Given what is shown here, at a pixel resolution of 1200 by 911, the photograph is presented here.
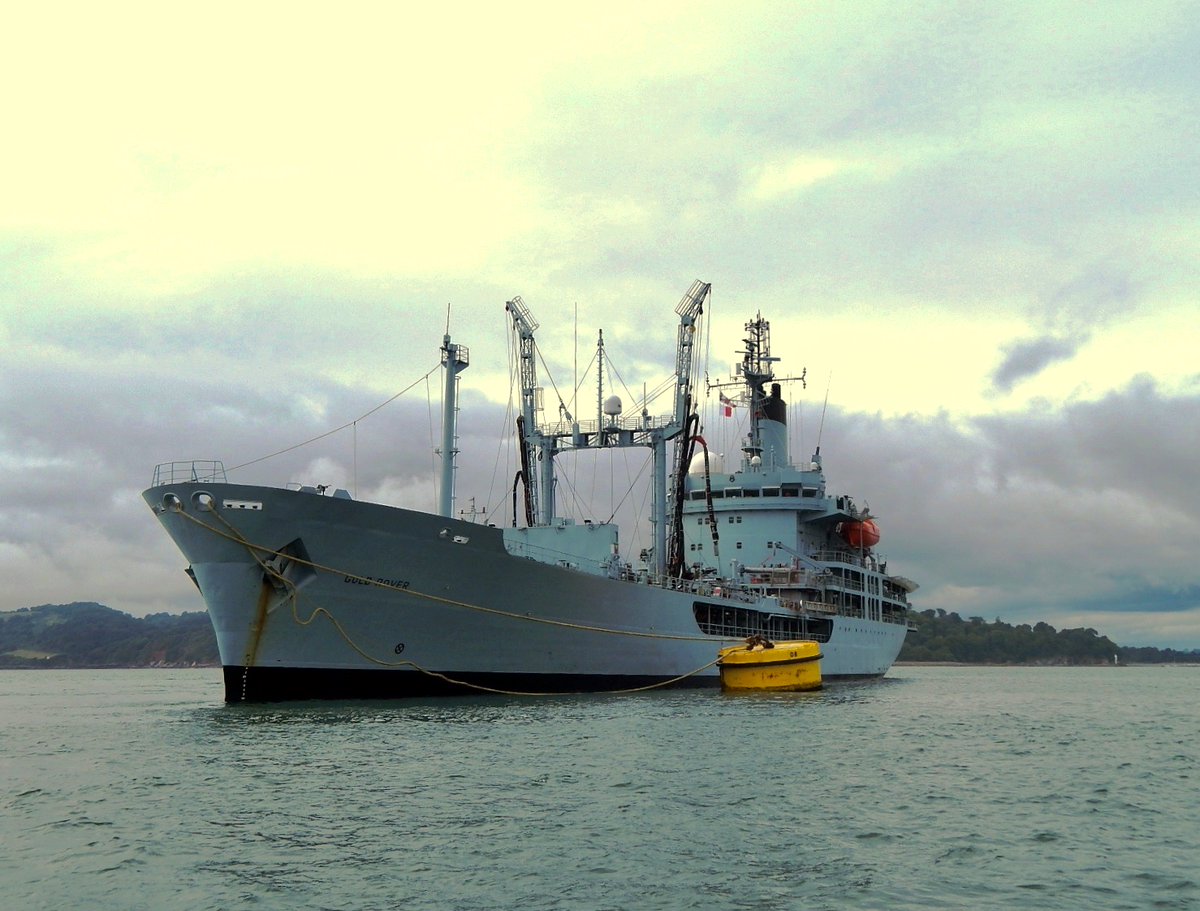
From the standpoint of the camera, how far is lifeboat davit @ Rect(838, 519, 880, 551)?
5725cm

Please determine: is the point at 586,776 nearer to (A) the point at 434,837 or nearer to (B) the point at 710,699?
(A) the point at 434,837

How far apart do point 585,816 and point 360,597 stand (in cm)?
1545

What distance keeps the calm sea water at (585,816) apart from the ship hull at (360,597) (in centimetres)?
242

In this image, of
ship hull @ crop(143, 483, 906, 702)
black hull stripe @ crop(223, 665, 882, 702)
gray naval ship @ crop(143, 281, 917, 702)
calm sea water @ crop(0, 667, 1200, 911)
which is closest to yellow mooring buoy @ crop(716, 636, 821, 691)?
gray naval ship @ crop(143, 281, 917, 702)

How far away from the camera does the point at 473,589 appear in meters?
30.1

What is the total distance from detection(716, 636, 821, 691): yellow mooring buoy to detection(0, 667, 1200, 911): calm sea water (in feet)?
36.5

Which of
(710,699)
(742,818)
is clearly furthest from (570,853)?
(710,699)

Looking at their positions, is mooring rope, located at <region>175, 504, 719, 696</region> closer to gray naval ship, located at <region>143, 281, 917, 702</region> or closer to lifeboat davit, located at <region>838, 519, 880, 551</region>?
gray naval ship, located at <region>143, 281, 917, 702</region>

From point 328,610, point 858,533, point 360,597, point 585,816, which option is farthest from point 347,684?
point 858,533

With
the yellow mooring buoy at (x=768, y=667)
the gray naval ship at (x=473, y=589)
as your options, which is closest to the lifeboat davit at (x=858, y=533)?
the gray naval ship at (x=473, y=589)

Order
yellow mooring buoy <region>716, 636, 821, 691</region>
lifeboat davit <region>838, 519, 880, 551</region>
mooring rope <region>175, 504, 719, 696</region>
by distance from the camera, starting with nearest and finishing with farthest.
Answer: mooring rope <region>175, 504, 719, 696</region> < yellow mooring buoy <region>716, 636, 821, 691</region> < lifeboat davit <region>838, 519, 880, 551</region>

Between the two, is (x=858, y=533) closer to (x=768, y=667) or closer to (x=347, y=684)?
(x=768, y=667)

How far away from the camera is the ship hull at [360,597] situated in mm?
27531

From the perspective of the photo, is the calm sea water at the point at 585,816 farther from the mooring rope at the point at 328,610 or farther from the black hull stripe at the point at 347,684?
the mooring rope at the point at 328,610
